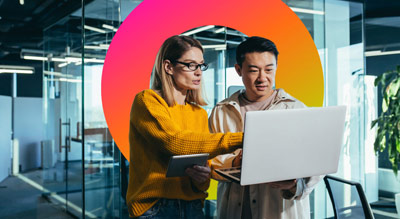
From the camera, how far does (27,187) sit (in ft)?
14.8

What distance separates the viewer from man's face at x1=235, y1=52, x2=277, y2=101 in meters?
1.87

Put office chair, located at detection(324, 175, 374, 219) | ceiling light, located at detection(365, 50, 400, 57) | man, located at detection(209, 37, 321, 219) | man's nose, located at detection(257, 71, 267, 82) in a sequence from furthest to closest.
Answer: ceiling light, located at detection(365, 50, 400, 57), office chair, located at detection(324, 175, 374, 219), man's nose, located at detection(257, 71, 267, 82), man, located at detection(209, 37, 321, 219)

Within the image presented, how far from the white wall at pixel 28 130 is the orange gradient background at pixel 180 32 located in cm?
230

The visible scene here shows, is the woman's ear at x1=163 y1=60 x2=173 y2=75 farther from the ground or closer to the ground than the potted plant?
farther from the ground

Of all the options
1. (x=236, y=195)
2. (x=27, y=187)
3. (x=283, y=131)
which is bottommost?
(x=27, y=187)

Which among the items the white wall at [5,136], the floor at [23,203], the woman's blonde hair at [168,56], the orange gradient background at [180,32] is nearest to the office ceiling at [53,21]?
the orange gradient background at [180,32]

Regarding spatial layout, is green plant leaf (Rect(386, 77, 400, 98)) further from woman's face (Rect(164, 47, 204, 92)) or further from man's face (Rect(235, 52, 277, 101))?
woman's face (Rect(164, 47, 204, 92))

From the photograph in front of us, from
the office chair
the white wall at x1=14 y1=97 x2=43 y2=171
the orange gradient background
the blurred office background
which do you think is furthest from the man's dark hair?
the white wall at x1=14 y1=97 x2=43 y2=171

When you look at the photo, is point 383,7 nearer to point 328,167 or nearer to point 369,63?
point 369,63

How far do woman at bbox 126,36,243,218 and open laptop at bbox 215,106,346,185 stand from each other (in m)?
0.14

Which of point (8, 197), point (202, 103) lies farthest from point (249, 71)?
point (8, 197)

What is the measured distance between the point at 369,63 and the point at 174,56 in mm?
5075

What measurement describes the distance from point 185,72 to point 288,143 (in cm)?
59

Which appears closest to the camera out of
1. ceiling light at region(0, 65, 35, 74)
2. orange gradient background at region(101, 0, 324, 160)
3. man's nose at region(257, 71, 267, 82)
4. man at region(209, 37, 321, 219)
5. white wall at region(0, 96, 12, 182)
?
man at region(209, 37, 321, 219)
